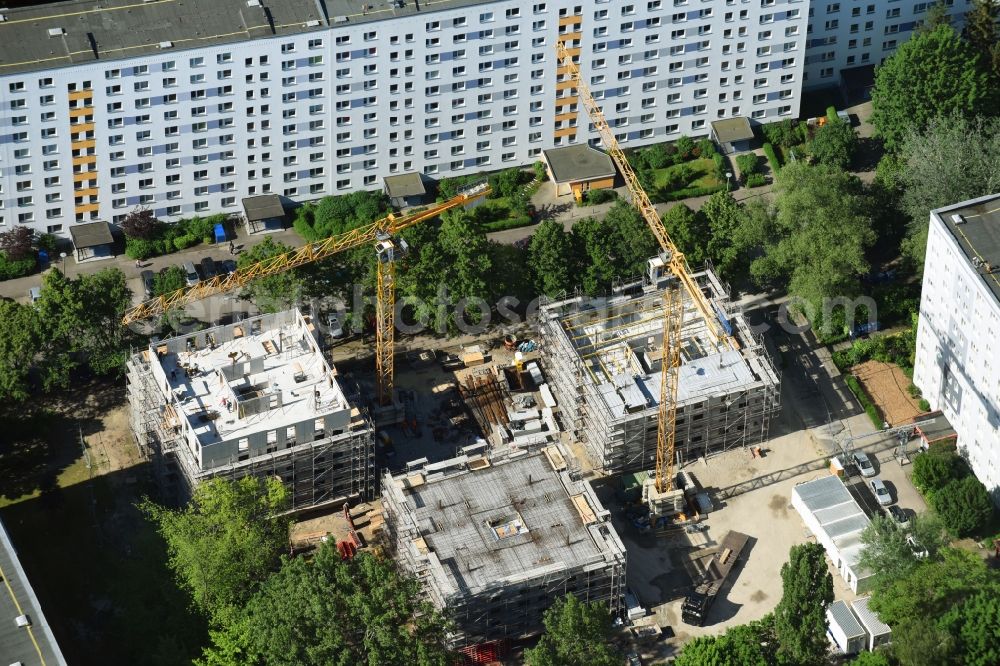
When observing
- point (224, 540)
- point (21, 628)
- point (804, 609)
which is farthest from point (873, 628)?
point (21, 628)

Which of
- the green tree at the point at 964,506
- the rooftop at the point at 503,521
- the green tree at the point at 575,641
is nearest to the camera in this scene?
the green tree at the point at 575,641

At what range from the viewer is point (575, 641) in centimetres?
18200

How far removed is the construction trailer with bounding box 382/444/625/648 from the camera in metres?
189

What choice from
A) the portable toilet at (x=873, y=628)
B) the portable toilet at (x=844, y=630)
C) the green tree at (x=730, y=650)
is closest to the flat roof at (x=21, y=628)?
the green tree at (x=730, y=650)

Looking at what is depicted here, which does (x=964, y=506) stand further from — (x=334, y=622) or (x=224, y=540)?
(x=224, y=540)

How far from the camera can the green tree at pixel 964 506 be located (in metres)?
198

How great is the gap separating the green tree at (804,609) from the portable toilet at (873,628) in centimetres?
506

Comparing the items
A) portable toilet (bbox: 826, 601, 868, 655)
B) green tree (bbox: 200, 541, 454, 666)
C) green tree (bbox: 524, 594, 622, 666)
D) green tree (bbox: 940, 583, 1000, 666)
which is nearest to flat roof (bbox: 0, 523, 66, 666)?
green tree (bbox: 200, 541, 454, 666)

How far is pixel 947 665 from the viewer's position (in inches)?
7156

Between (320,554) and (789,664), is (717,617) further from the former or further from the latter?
(320,554)

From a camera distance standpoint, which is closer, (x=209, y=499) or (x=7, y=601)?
(x=7, y=601)

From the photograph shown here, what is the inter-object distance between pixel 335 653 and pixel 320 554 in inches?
393

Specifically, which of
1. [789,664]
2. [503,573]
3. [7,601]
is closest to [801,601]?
[789,664]

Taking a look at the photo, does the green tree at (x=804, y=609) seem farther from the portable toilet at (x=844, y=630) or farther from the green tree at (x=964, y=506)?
the green tree at (x=964, y=506)
